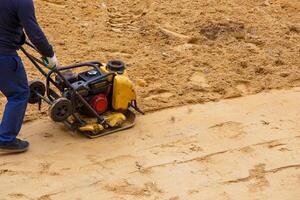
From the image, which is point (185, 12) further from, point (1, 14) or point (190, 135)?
point (1, 14)

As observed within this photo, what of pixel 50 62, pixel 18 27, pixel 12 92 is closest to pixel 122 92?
pixel 50 62

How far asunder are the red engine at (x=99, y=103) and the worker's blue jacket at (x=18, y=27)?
2.36 feet

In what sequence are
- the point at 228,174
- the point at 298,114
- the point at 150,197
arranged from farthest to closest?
the point at 298,114, the point at 228,174, the point at 150,197

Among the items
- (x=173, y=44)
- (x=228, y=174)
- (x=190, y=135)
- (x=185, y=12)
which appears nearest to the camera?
(x=228, y=174)

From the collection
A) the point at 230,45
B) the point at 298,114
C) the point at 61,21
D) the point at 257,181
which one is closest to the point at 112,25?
the point at 61,21

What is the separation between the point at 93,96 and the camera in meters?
5.75

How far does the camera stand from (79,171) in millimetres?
5273

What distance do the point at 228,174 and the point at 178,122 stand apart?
1.02 metres

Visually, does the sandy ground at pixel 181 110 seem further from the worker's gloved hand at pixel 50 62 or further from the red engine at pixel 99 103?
the worker's gloved hand at pixel 50 62

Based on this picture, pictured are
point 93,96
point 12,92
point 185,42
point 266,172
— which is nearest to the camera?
point 12,92

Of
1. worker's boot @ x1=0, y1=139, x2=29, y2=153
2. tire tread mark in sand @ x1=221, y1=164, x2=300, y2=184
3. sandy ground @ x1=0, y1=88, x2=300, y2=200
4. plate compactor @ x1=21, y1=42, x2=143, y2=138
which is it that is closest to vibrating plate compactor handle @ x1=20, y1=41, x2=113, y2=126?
plate compactor @ x1=21, y1=42, x2=143, y2=138

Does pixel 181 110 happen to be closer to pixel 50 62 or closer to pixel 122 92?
pixel 122 92

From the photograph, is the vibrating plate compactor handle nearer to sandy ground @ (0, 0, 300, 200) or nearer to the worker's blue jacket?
the worker's blue jacket

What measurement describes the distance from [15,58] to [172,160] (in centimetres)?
171
